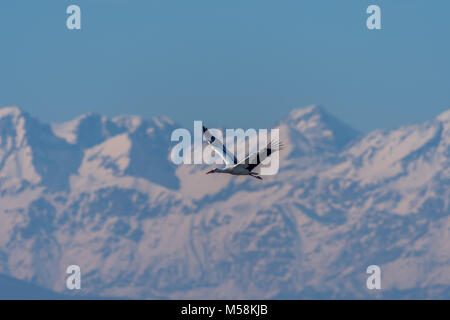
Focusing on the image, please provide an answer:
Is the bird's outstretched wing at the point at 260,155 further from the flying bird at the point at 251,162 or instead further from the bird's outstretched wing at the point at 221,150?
the bird's outstretched wing at the point at 221,150

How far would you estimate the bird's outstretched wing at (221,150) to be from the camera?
10904 centimetres

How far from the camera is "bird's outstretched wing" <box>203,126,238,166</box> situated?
10904 centimetres

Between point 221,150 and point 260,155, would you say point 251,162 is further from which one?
point 221,150

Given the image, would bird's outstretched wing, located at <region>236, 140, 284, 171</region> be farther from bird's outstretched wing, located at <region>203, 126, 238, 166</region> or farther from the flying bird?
bird's outstretched wing, located at <region>203, 126, 238, 166</region>

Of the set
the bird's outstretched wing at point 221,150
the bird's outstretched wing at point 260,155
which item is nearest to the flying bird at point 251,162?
the bird's outstretched wing at point 260,155

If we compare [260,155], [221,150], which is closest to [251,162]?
[260,155]

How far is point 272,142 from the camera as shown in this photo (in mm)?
103062

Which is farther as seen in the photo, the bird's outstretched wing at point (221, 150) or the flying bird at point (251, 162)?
the bird's outstretched wing at point (221, 150)

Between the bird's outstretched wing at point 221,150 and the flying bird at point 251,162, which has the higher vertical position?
the bird's outstretched wing at point 221,150

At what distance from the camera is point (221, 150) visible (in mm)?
112625

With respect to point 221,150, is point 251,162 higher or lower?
lower

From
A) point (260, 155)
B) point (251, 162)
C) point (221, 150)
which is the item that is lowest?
point (251, 162)
